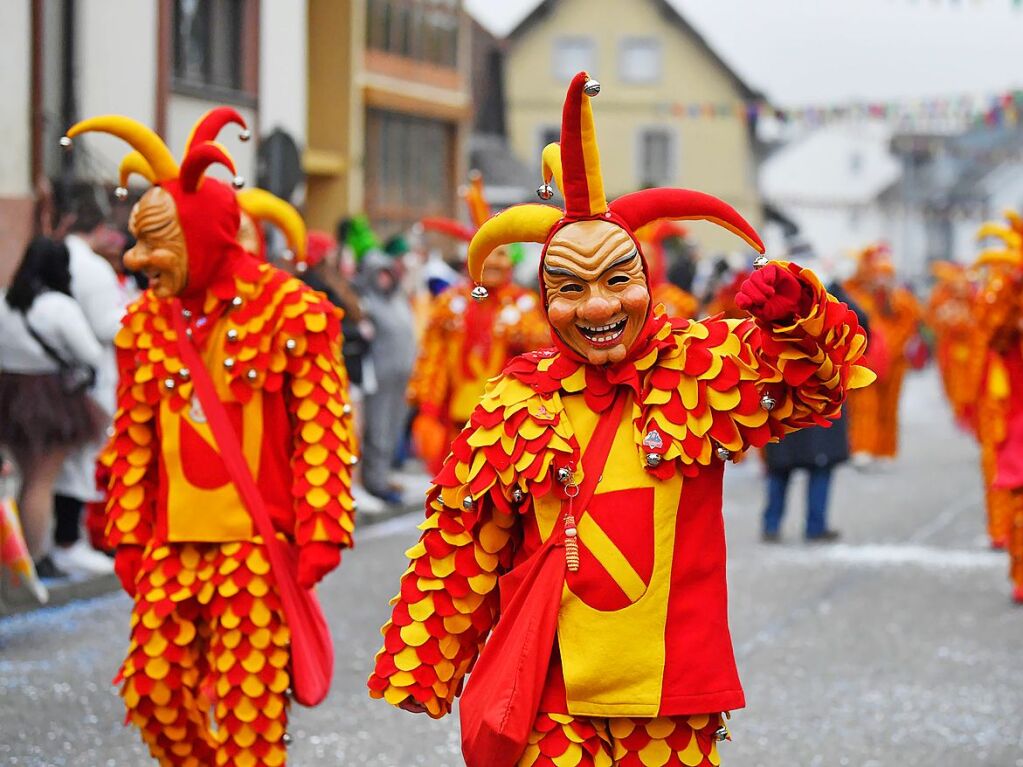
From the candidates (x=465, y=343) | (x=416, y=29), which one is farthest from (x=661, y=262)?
(x=416, y=29)

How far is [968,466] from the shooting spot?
1841 cm

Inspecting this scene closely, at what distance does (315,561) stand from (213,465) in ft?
1.41

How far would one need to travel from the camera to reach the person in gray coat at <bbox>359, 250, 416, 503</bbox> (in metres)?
13.6

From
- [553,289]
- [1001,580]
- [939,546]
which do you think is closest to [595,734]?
[553,289]

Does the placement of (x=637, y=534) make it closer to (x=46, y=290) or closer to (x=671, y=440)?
(x=671, y=440)

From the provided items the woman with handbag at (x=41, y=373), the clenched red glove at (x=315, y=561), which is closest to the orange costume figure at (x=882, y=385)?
the woman with handbag at (x=41, y=373)

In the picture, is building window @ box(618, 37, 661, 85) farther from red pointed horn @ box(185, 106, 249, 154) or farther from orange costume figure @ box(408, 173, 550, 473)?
red pointed horn @ box(185, 106, 249, 154)

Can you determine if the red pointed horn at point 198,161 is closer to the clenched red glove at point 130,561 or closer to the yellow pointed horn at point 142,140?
the yellow pointed horn at point 142,140

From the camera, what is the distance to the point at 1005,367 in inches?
371

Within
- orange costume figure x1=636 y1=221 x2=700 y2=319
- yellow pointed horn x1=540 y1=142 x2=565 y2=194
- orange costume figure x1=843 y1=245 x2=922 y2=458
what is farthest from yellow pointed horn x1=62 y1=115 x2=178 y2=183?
orange costume figure x1=843 y1=245 x2=922 y2=458

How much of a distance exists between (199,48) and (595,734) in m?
18.3

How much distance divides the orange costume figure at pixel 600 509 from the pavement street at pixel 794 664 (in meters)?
2.42

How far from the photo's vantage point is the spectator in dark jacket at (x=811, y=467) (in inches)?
468

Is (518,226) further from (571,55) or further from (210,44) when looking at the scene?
(571,55)
